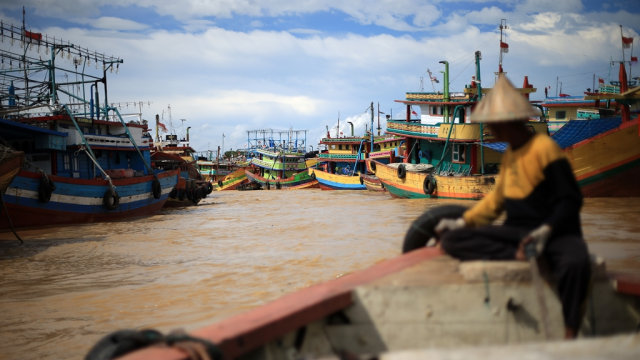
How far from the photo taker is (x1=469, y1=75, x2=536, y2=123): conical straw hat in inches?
118

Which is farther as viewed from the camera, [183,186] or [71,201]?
[183,186]

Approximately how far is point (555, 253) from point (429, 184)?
2010cm

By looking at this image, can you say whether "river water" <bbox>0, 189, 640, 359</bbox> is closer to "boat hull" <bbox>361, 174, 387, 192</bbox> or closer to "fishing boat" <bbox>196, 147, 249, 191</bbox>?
"boat hull" <bbox>361, 174, 387, 192</bbox>

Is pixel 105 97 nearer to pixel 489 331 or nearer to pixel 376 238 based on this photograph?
pixel 376 238

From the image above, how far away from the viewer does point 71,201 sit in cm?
1666

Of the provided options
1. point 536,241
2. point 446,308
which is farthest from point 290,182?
point 536,241

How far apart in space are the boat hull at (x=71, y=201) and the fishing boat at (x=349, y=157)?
1916 cm

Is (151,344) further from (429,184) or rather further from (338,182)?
(338,182)

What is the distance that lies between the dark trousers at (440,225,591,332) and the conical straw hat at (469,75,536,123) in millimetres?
641

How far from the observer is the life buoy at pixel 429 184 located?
2252 centimetres

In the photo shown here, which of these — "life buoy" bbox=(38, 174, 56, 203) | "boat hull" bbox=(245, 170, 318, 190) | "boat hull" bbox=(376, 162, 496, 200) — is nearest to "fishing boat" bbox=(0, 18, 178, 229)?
"life buoy" bbox=(38, 174, 56, 203)

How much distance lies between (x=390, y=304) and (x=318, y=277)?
15.1 feet

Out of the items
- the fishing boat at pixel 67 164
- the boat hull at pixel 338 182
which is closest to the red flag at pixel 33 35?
the fishing boat at pixel 67 164

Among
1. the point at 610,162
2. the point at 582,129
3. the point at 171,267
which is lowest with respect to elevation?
the point at 171,267
